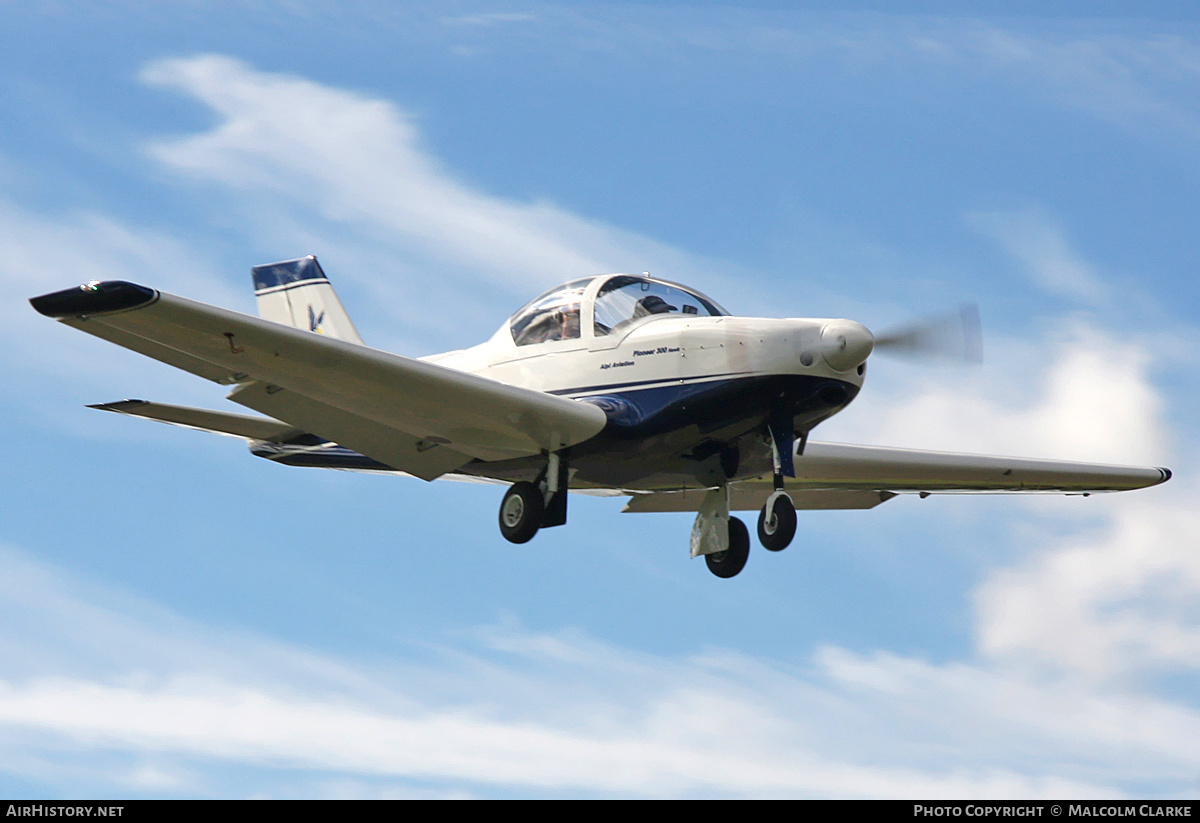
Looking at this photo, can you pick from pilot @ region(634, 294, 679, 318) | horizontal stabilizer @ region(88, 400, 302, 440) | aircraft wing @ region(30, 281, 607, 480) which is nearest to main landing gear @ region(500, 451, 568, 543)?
aircraft wing @ region(30, 281, 607, 480)

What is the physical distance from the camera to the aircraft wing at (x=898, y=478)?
19.4 meters

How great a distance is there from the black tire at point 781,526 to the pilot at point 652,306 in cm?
276

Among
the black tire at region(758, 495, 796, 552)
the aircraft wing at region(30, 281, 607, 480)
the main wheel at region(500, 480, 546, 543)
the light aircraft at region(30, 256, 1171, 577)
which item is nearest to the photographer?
the aircraft wing at region(30, 281, 607, 480)

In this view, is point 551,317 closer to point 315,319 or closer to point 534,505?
point 534,505

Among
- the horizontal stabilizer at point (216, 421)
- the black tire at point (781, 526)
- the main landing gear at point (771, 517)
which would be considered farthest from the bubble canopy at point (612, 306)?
the horizontal stabilizer at point (216, 421)

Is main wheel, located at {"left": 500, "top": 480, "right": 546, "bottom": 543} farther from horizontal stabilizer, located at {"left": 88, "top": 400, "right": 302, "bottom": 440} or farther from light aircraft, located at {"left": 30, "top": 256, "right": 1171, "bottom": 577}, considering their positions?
horizontal stabilizer, located at {"left": 88, "top": 400, "right": 302, "bottom": 440}

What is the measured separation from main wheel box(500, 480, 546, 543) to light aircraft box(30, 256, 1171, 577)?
16 millimetres

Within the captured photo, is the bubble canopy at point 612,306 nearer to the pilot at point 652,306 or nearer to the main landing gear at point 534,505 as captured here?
the pilot at point 652,306

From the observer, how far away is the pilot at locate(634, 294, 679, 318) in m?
16.0

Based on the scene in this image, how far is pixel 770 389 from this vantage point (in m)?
Result: 15.0

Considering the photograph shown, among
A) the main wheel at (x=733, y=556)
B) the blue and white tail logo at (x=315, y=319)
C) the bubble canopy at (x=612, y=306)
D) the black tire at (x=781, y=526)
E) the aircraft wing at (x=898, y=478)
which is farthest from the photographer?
the blue and white tail logo at (x=315, y=319)

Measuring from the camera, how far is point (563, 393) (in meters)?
16.0

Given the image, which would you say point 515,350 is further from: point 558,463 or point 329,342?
point 329,342
